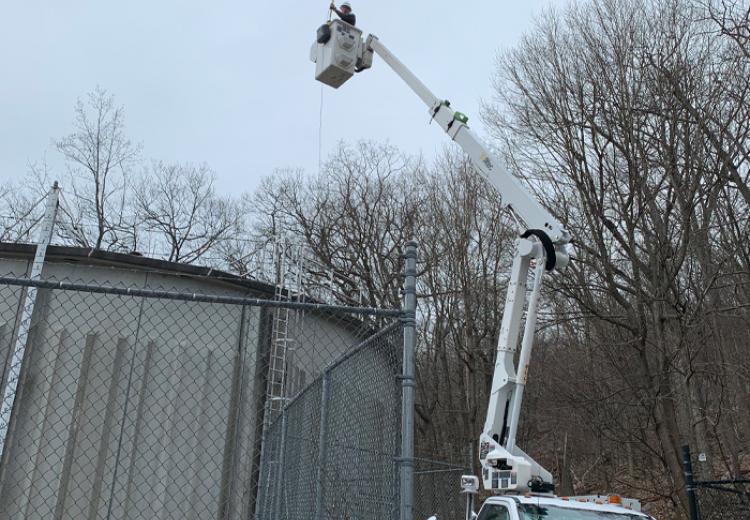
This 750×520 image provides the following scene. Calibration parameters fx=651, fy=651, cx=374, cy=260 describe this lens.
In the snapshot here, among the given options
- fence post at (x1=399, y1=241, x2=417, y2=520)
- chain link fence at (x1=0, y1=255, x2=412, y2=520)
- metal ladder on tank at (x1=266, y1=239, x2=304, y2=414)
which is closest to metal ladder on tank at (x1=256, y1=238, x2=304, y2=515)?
metal ladder on tank at (x1=266, y1=239, x2=304, y2=414)

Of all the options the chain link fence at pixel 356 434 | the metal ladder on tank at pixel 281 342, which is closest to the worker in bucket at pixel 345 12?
the metal ladder on tank at pixel 281 342

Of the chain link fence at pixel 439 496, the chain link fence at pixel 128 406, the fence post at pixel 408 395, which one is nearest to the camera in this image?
the fence post at pixel 408 395

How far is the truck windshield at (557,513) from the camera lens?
6.48 metres

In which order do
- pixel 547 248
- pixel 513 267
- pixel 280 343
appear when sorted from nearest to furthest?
pixel 547 248
pixel 513 267
pixel 280 343

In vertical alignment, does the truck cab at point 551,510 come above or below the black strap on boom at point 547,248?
below

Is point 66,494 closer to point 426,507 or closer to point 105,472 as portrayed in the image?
point 105,472

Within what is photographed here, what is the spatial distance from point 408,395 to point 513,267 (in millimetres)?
6230

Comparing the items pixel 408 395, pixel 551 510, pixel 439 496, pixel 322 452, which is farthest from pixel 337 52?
pixel 439 496

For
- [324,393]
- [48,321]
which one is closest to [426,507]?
[48,321]

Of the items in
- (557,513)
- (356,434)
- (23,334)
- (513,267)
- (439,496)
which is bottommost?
(557,513)

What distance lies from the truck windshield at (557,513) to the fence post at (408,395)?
147 inches

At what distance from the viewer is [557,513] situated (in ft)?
21.5

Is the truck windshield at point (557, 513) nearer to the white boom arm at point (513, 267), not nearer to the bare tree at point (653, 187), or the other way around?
the white boom arm at point (513, 267)

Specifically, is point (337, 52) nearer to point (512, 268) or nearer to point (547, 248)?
point (512, 268)
